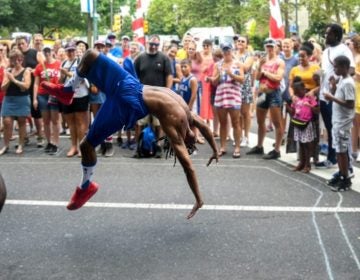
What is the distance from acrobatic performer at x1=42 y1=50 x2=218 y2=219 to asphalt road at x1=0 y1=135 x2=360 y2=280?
1.33 ft

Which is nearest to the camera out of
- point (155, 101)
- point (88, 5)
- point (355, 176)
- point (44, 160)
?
point (155, 101)

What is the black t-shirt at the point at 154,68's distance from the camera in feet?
30.4

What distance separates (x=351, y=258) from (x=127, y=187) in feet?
10.4

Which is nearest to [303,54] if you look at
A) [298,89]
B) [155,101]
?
[298,89]

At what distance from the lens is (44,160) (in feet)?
29.3

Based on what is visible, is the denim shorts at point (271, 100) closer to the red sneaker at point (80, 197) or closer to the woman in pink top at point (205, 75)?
the woman in pink top at point (205, 75)

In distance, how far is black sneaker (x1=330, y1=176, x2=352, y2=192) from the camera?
6789 mm

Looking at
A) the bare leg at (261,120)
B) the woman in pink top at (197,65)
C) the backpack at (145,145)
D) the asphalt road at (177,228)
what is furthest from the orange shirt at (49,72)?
the bare leg at (261,120)

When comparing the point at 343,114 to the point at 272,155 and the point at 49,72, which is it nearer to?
the point at 272,155

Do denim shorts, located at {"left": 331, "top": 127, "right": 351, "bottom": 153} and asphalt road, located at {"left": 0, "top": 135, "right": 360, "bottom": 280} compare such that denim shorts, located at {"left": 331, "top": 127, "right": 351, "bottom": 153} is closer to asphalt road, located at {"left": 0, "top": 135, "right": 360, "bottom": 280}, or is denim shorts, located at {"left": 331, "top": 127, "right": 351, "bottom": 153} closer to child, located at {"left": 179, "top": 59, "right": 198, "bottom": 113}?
asphalt road, located at {"left": 0, "top": 135, "right": 360, "bottom": 280}

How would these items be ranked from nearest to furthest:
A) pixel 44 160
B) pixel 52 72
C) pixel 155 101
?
1. pixel 155 101
2. pixel 44 160
3. pixel 52 72

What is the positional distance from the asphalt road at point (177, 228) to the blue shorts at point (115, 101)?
90 centimetres

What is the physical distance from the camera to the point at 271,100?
8.84 meters

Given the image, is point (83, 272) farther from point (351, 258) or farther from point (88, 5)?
point (88, 5)
